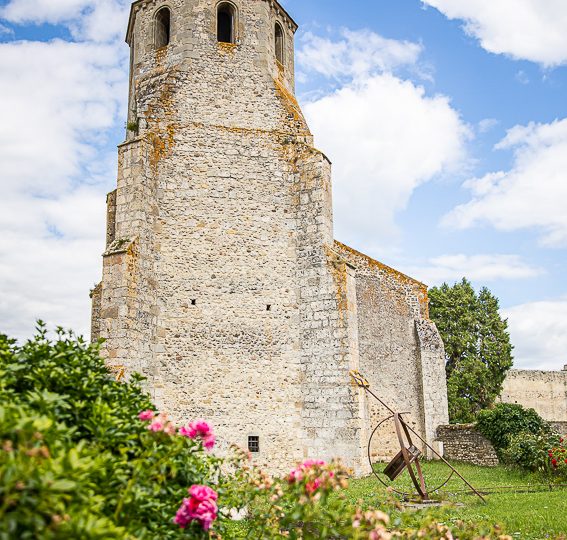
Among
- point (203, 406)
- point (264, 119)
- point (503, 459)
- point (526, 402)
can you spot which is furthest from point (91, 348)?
point (526, 402)

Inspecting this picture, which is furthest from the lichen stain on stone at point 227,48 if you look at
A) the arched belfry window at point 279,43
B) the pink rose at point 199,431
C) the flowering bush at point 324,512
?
the pink rose at point 199,431

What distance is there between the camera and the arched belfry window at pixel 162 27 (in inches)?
631

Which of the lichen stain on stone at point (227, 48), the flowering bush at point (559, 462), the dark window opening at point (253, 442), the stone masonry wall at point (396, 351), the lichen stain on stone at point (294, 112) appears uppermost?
the lichen stain on stone at point (227, 48)

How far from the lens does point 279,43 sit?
1705 centimetres

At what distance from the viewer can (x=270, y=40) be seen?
16.1 meters

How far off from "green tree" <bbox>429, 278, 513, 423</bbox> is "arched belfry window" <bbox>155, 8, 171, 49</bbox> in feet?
64.9

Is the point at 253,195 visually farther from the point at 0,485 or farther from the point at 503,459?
the point at 0,485

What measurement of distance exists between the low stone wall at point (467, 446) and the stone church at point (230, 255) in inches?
284

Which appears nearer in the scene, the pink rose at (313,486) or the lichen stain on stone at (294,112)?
the pink rose at (313,486)

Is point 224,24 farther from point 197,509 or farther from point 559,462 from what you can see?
point 197,509

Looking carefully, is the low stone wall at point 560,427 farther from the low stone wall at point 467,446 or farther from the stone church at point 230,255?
the stone church at point 230,255

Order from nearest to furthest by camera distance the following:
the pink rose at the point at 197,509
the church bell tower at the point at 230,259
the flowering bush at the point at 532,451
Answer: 1. the pink rose at the point at 197,509
2. the church bell tower at the point at 230,259
3. the flowering bush at the point at 532,451

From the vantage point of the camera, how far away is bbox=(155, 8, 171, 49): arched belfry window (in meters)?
16.0

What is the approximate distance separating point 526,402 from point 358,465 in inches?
990
